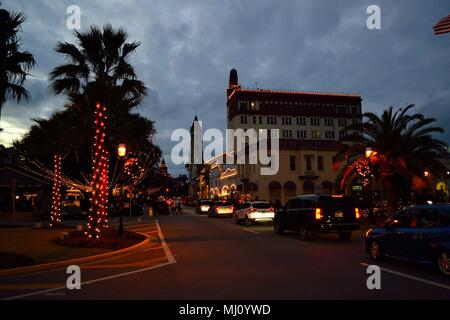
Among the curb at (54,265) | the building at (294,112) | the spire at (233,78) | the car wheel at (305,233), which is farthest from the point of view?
the spire at (233,78)

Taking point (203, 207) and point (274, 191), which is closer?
point (203, 207)

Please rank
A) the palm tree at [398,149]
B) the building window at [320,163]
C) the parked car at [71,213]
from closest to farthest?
the palm tree at [398,149] → the parked car at [71,213] → the building window at [320,163]

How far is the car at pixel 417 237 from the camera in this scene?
29.8 feet

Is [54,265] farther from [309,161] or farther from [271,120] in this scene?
[271,120]

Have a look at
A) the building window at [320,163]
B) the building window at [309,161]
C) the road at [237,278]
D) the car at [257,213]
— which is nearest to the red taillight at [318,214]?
the road at [237,278]

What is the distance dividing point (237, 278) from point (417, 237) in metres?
4.46

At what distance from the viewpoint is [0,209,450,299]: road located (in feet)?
25.1

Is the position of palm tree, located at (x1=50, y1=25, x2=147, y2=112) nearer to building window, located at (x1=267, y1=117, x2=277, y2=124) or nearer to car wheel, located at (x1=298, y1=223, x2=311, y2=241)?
car wheel, located at (x1=298, y1=223, x2=311, y2=241)

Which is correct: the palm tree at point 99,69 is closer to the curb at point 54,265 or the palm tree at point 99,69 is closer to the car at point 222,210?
the curb at point 54,265

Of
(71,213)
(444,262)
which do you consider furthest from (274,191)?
(444,262)

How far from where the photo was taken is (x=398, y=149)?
2295 cm

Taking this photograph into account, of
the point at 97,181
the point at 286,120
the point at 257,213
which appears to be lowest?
the point at 257,213

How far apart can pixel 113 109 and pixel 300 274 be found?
14.9m
